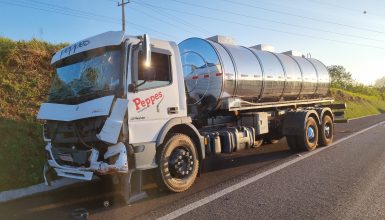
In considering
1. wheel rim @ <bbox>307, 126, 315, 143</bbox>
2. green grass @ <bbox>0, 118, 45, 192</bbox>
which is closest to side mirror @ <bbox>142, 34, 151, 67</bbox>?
green grass @ <bbox>0, 118, 45, 192</bbox>

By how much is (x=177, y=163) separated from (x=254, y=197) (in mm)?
1442

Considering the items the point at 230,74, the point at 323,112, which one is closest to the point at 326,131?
the point at 323,112

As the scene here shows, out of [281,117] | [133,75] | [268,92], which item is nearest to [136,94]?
[133,75]

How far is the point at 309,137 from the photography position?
11.1 meters

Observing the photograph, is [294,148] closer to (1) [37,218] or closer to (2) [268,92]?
(2) [268,92]

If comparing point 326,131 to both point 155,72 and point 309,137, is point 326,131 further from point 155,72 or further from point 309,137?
point 155,72

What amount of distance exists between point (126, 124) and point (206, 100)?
130 inches

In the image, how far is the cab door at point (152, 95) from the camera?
579 centimetres

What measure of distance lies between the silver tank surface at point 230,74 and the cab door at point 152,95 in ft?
6.78

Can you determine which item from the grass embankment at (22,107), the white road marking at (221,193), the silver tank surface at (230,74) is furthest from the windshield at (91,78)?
the silver tank surface at (230,74)

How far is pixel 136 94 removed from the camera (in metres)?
5.84

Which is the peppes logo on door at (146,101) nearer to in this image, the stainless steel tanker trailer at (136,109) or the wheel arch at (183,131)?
the stainless steel tanker trailer at (136,109)

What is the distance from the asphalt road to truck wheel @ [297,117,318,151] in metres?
1.66

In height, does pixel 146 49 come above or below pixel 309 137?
above
